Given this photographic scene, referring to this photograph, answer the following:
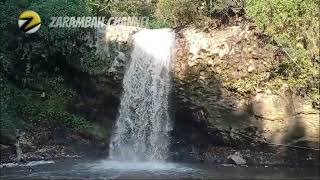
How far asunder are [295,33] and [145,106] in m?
4.33

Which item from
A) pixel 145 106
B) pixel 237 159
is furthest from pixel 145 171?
pixel 237 159

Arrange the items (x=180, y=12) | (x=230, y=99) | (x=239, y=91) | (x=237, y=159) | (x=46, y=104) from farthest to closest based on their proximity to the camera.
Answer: (x=180, y=12) < (x=46, y=104) < (x=237, y=159) < (x=230, y=99) < (x=239, y=91)

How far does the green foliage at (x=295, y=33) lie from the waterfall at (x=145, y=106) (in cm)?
259

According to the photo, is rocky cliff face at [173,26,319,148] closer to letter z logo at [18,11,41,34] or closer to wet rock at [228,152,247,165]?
wet rock at [228,152,247,165]

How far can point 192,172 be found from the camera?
1175cm

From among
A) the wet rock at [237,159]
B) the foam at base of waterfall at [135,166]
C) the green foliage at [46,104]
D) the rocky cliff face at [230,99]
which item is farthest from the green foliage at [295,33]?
the green foliage at [46,104]

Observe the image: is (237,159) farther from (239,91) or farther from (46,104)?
(46,104)

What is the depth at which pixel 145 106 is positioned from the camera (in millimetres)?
13812

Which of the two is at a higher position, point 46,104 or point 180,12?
point 180,12

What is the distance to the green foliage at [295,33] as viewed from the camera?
1202 cm

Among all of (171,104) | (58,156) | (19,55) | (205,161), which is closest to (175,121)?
(171,104)

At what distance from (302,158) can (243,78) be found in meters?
2.41

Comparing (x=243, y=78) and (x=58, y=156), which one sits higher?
(x=243, y=78)

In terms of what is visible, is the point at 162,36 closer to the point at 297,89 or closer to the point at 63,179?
the point at 297,89
